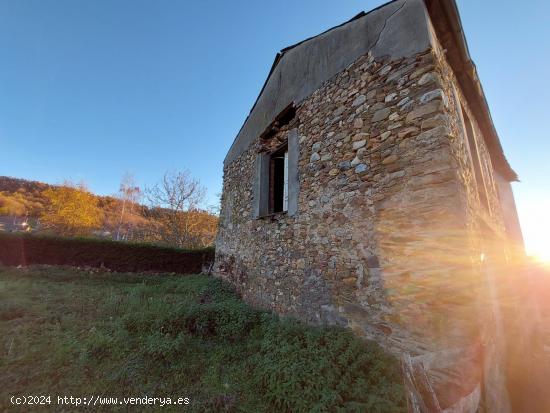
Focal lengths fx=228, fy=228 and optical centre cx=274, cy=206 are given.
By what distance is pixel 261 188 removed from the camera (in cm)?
579

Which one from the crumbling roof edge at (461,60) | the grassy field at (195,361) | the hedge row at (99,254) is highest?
the crumbling roof edge at (461,60)

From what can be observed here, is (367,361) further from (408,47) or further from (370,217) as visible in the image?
(408,47)

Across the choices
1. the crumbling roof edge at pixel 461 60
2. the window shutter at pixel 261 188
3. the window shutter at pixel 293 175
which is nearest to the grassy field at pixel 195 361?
the window shutter at pixel 293 175

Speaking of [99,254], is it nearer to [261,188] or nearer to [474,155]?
[261,188]

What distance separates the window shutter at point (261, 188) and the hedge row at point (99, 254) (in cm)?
732

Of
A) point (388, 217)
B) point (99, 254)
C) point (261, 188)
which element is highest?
point (261, 188)

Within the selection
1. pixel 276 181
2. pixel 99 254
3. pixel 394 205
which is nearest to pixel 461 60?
pixel 394 205

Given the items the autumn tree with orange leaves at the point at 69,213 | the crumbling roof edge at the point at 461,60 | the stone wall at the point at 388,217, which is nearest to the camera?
the stone wall at the point at 388,217

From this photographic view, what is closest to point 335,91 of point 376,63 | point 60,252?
point 376,63

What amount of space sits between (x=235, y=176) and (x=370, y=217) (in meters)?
5.31

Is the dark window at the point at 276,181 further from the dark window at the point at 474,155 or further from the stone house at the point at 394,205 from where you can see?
the dark window at the point at 474,155

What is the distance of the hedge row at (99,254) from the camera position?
998 cm

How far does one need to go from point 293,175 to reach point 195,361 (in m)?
3.41

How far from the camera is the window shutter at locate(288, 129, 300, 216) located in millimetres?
4391
